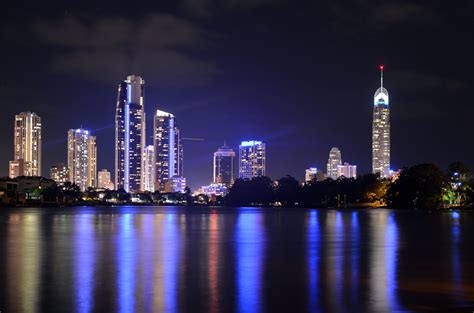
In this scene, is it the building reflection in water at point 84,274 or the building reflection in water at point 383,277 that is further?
the building reflection in water at point 84,274

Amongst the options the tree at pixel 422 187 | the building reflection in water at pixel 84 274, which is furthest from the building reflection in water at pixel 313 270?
the tree at pixel 422 187

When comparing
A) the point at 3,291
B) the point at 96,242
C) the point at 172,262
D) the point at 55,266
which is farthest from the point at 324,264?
the point at 96,242

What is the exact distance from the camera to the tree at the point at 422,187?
143625 mm

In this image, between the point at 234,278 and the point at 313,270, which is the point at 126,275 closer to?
the point at 234,278

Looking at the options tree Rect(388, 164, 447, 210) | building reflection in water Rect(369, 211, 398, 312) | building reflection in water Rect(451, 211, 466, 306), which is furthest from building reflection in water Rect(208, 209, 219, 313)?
tree Rect(388, 164, 447, 210)

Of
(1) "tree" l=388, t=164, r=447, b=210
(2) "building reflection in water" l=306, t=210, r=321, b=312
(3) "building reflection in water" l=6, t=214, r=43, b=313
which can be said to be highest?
(1) "tree" l=388, t=164, r=447, b=210

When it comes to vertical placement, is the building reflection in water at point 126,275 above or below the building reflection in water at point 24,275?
below

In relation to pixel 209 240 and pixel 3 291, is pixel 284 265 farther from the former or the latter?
pixel 209 240

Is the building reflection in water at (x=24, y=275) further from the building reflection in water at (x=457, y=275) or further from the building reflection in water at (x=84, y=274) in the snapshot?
the building reflection in water at (x=457, y=275)

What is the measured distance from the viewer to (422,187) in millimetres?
145875

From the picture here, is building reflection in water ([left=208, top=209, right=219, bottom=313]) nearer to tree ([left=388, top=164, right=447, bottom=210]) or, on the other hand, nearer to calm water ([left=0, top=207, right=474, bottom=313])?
calm water ([left=0, top=207, right=474, bottom=313])

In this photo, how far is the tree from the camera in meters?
144

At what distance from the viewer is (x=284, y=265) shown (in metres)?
27.0

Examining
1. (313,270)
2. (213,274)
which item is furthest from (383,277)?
(213,274)
